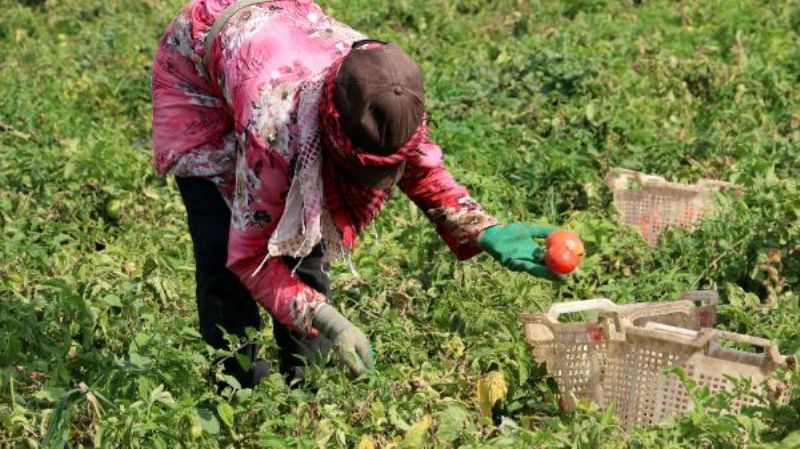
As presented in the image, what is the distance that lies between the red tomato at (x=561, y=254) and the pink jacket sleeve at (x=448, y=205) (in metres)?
0.20

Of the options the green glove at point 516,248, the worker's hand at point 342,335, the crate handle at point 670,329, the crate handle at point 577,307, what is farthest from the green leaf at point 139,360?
the crate handle at point 670,329

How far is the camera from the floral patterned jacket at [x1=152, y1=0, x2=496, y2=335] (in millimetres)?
3178

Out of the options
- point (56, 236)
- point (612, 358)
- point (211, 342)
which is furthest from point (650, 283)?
point (56, 236)

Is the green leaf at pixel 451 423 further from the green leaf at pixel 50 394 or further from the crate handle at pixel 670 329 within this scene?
the green leaf at pixel 50 394

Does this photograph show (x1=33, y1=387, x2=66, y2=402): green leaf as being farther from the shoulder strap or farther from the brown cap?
the brown cap

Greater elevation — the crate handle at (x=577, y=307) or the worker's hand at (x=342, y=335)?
the worker's hand at (x=342, y=335)

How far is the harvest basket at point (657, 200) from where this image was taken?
5527 mm

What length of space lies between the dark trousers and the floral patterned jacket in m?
0.09

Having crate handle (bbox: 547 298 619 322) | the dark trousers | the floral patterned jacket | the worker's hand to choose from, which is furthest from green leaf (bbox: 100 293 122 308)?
crate handle (bbox: 547 298 619 322)

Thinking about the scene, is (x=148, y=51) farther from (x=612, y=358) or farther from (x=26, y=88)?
(x=612, y=358)

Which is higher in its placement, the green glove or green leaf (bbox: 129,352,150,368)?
the green glove

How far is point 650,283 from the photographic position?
16.7ft

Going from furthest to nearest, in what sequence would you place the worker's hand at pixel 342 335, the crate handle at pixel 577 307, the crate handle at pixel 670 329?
the crate handle at pixel 577 307 < the crate handle at pixel 670 329 < the worker's hand at pixel 342 335

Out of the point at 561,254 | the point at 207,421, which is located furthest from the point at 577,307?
the point at 207,421
